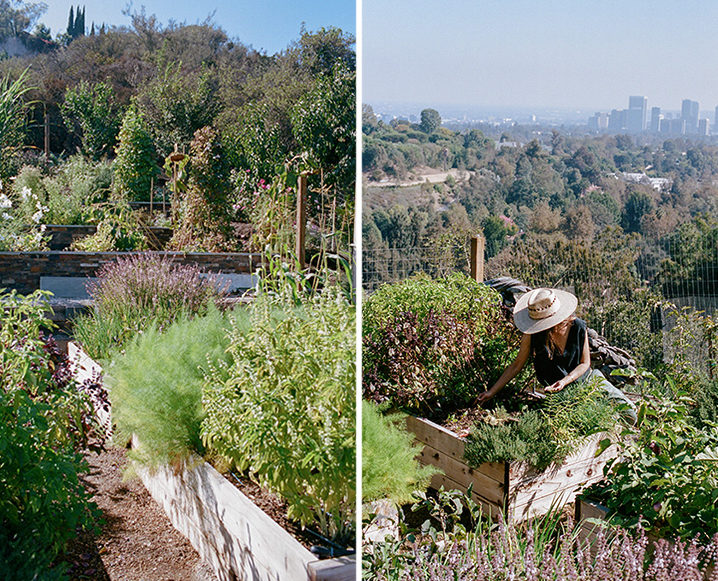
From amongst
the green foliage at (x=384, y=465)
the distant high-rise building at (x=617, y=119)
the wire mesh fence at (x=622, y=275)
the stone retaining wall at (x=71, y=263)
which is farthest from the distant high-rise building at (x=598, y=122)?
the stone retaining wall at (x=71, y=263)

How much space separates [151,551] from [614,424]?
2205 millimetres

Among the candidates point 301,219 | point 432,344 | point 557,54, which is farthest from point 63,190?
point 557,54

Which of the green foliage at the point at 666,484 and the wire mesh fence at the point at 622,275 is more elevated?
the wire mesh fence at the point at 622,275

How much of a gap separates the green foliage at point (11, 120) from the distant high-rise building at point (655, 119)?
11.3 ft

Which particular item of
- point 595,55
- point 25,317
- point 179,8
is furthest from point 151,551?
point 595,55

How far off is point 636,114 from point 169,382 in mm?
3196

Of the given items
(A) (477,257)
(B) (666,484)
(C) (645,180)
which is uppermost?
(C) (645,180)

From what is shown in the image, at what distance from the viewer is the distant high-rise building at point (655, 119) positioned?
3.86 meters

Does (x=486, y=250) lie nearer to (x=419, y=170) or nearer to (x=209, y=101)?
(x=419, y=170)

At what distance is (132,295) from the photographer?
1.93m

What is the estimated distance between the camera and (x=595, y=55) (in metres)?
3.71

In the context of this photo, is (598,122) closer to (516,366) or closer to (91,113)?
(516,366)

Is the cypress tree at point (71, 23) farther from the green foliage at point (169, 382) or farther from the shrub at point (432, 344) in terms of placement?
the shrub at point (432, 344)

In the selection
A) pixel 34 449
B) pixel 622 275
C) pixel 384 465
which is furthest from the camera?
pixel 622 275
